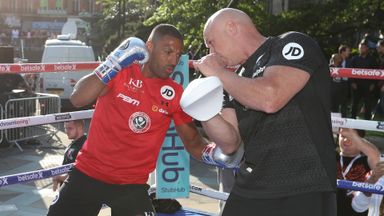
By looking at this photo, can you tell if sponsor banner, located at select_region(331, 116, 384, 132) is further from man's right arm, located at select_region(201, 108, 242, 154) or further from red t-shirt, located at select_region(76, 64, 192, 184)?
man's right arm, located at select_region(201, 108, 242, 154)

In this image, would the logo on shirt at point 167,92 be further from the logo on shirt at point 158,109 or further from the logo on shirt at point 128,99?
the logo on shirt at point 128,99

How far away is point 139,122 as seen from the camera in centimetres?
330

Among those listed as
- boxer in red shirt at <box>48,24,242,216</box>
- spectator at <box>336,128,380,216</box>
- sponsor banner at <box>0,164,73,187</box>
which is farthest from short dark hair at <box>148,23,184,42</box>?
spectator at <box>336,128,380,216</box>

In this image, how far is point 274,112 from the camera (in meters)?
2.14

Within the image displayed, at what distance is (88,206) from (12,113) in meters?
6.51

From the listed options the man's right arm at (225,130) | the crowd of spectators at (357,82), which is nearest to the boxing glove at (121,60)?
the man's right arm at (225,130)

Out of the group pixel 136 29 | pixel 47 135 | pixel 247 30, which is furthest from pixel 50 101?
pixel 136 29

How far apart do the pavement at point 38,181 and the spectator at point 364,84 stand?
4080mm

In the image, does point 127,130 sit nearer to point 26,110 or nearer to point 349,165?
point 349,165

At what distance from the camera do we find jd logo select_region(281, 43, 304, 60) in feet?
7.03

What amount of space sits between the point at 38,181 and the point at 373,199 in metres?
4.48

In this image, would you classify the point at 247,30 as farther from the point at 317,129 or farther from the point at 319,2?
the point at 319,2

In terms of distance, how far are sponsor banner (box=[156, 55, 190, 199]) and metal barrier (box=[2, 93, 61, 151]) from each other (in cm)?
524

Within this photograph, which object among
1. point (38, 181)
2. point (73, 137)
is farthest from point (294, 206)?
point (38, 181)
